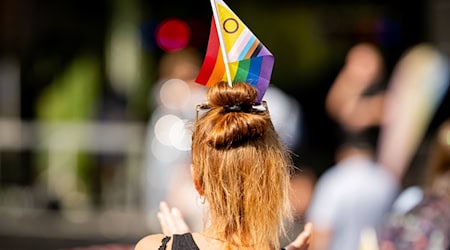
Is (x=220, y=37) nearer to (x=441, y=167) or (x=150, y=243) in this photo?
(x=150, y=243)

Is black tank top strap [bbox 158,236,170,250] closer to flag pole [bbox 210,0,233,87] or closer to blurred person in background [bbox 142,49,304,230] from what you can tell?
flag pole [bbox 210,0,233,87]

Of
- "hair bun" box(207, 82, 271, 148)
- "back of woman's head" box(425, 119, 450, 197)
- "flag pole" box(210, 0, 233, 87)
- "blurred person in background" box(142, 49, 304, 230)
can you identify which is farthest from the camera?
"blurred person in background" box(142, 49, 304, 230)

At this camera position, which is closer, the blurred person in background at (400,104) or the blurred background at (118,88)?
the blurred person in background at (400,104)

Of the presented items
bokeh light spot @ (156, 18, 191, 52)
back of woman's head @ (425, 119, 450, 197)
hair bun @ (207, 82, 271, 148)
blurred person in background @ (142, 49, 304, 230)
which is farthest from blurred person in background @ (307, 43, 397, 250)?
bokeh light spot @ (156, 18, 191, 52)

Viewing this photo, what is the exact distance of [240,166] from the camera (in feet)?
11.8

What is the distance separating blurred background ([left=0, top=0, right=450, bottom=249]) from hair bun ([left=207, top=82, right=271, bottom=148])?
638cm

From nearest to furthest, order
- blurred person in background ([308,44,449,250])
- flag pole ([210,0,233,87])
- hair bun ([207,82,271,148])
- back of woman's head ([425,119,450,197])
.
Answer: hair bun ([207,82,271,148]) → flag pole ([210,0,233,87]) → back of woman's head ([425,119,450,197]) → blurred person in background ([308,44,449,250])

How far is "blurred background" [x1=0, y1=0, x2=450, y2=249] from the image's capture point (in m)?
11.1

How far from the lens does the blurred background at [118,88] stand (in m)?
11.1

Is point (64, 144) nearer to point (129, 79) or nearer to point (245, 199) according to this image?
point (129, 79)

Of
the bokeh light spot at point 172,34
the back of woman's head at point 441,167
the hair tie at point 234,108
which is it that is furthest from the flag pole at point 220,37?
the bokeh light spot at point 172,34

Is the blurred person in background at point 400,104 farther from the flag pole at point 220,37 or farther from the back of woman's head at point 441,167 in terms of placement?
the flag pole at point 220,37

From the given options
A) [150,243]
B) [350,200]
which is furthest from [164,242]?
[350,200]

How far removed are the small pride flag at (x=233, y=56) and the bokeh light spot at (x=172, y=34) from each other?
9226mm
